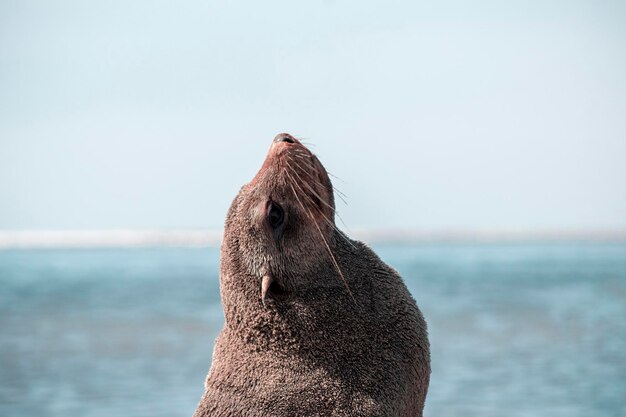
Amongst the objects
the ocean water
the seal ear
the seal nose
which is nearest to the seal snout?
the seal nose

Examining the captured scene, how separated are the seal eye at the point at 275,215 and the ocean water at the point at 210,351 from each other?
911cm

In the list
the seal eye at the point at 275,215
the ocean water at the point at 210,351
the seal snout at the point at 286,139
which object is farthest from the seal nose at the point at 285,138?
the ocean water at the point at 210,351

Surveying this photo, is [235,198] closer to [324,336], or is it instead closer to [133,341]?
[324,336]

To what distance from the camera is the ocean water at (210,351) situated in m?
16.5

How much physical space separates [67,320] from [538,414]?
72.6ft

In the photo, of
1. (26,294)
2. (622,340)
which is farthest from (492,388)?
(26,294)

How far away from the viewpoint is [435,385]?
1788 centimetres

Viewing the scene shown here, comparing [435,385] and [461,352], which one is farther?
[461,352]

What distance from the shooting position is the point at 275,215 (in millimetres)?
5922

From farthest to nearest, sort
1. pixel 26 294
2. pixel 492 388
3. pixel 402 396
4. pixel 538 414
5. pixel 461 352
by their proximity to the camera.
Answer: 1. pixel 26 294
2. pixel 461 352
3. pixel 492 388
4. pixel 538 414
5. pixel 402 396

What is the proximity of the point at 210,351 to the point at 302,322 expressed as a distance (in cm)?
1779

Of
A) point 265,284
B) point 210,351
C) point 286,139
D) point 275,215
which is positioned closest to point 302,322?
point 265,284

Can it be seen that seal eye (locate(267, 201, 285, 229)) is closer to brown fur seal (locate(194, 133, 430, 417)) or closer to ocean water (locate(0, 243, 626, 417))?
brown fur seal (locate(194, 133, 430, 417))

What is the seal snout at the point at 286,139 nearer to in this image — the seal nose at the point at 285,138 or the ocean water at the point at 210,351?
the seal nose at the point at 285,138
